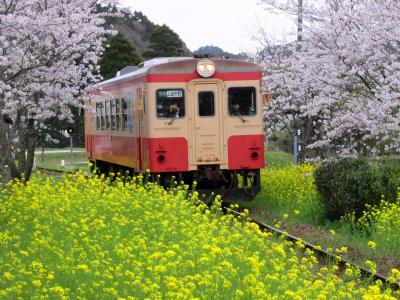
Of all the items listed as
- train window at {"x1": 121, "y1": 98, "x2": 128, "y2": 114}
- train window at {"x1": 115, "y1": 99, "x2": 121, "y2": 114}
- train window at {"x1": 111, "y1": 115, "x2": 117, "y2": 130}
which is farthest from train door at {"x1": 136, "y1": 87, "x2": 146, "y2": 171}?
train window at {"x1": 111, "y1": 115, "x2": 117, "y2": 130}

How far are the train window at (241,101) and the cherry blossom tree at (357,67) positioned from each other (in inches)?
55.2

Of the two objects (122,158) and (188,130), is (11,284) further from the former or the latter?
(122,158)

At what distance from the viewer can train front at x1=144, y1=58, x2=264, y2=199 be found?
14039mm

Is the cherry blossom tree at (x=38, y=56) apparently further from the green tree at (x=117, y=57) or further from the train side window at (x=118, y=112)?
the green tree at (x=117, y=57)

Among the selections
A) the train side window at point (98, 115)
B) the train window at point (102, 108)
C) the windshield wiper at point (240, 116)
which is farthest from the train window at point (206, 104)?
the train side window at point (98, 115)

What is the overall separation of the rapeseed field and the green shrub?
2.12 m

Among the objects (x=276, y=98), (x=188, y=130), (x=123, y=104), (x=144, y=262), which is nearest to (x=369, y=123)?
(x=188, y=130)

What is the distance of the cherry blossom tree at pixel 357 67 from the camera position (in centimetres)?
1252

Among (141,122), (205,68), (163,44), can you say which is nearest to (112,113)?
(141,122)

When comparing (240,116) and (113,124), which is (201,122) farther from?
(113,124)

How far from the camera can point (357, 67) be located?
13773 millimetres

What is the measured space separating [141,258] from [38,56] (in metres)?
6.39

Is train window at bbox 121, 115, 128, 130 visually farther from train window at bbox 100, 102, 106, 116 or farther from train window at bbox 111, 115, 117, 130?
train window at bbox 100, 102, 106, 116

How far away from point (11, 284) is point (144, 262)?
1.10m
